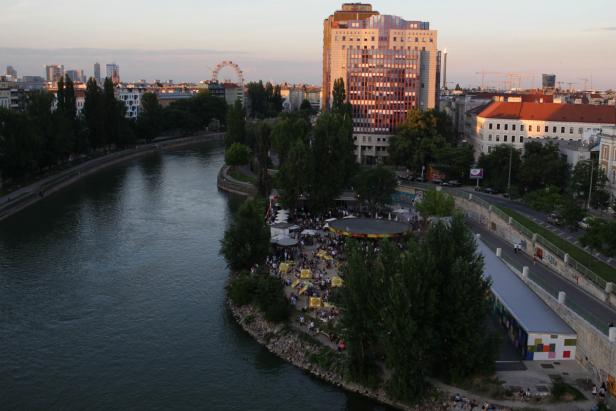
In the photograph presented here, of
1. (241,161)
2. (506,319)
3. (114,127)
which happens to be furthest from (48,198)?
(506,319)

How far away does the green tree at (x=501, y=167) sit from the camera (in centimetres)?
4578

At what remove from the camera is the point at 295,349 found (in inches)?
897

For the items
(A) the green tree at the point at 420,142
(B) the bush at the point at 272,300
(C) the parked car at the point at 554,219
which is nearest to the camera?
(B) the bush at the point at 272,300

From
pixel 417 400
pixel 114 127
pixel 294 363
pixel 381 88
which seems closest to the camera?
pixel 417 400

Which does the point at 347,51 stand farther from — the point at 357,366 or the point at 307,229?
the point at 357,366

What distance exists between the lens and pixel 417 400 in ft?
62.5

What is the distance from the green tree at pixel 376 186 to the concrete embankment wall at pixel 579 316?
782cm

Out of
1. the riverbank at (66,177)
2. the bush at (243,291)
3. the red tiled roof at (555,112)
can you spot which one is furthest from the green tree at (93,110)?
the bush at (243,291)

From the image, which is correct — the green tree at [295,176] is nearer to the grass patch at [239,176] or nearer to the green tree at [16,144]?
the grass patch at [239,176]

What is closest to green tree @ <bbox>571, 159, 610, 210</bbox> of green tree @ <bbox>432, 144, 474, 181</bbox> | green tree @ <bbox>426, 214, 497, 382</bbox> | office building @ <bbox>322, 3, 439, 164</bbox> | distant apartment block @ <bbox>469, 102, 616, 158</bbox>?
green tree @ <bbox>432, 144, 474, 181</bbox>

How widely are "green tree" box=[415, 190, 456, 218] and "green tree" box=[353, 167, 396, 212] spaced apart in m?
3.69

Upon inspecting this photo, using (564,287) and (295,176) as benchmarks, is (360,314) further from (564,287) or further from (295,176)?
(295,176)

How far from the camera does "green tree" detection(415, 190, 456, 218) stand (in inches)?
1463

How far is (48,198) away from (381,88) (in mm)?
36108
